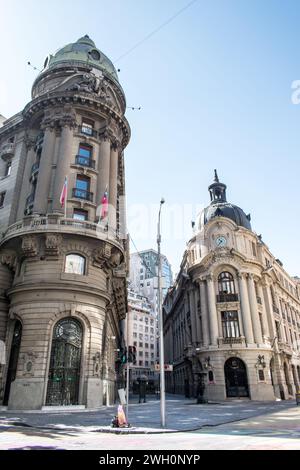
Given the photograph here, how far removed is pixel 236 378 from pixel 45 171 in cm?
3233

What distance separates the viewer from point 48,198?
2956cm

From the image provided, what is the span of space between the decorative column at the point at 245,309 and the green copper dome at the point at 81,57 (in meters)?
29.9

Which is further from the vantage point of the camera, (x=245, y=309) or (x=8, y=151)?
(x=245, y=309)

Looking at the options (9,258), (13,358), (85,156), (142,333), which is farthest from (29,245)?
(142,333)

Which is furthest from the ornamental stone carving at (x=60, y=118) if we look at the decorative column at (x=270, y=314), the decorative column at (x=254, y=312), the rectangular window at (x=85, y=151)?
the decorative column at (x=270, y=314)

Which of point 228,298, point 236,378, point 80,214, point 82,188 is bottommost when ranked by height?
point 236,378

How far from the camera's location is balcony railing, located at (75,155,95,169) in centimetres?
3175

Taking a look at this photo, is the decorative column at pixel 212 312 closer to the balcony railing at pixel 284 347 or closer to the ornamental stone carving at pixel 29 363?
the balcony railing at pixel 284 347

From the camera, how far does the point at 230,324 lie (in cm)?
4409

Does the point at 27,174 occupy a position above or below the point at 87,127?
below

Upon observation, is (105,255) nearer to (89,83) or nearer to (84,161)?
(84,161)

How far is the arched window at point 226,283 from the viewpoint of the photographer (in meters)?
45.9

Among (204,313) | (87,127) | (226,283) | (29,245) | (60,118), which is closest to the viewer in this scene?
(29,245)
